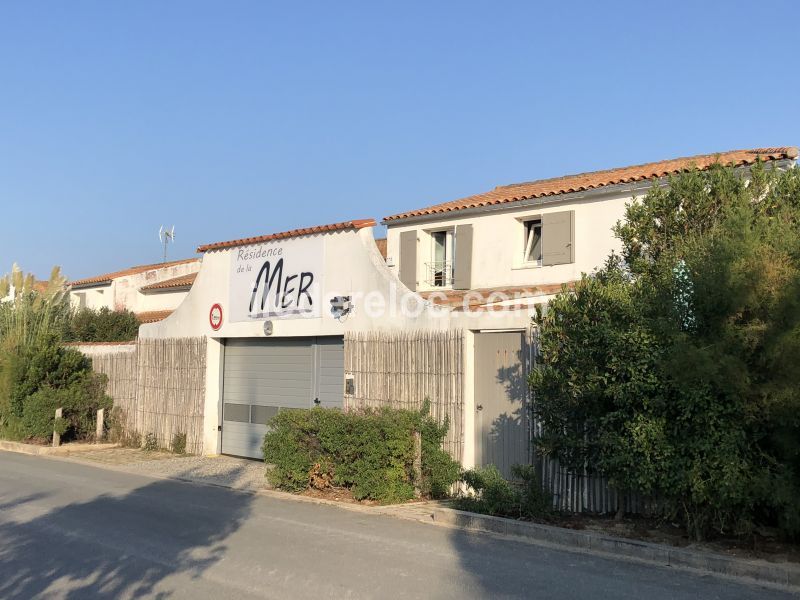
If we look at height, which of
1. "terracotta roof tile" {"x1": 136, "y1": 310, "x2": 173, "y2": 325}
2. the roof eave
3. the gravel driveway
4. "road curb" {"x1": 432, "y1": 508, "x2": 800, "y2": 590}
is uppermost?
the roof eave

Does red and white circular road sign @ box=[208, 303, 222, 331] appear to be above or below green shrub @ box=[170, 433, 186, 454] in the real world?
above

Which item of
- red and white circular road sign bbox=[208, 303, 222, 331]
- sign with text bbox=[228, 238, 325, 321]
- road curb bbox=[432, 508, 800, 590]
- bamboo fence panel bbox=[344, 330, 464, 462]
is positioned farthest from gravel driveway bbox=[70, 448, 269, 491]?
road curb bbox=[432, 508, 800, 590]

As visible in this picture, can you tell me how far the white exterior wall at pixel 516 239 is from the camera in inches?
688

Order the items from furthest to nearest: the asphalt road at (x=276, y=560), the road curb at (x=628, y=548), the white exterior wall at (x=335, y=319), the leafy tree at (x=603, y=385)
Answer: the white exterior wall at (x=335, y=319), the leafy tree at (x=603, y=385), the road curb at (x=628, y=548), the asphalt road at (x=276, y=560)

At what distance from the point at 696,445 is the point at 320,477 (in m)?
6.03

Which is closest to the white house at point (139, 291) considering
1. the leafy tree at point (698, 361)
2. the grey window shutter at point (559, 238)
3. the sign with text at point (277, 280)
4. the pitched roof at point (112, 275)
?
the pitched roof at point (112, 275)

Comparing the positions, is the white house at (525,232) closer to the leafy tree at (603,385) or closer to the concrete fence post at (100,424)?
the leafy tree at (603,385)

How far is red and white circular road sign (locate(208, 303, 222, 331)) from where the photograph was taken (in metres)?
16.8

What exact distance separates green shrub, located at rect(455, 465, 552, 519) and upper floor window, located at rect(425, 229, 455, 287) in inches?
427

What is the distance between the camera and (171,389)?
687 inches

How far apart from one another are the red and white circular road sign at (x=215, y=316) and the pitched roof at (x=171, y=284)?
54.1 ft

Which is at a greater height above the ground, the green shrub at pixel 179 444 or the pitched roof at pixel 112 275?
the pitched roof at pixel 112 275

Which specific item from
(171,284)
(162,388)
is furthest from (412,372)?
(171,284)

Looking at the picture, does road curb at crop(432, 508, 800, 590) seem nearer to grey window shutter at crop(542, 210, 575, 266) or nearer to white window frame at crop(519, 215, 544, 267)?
grey window shutter at crop(542, 210, 575, 266)
